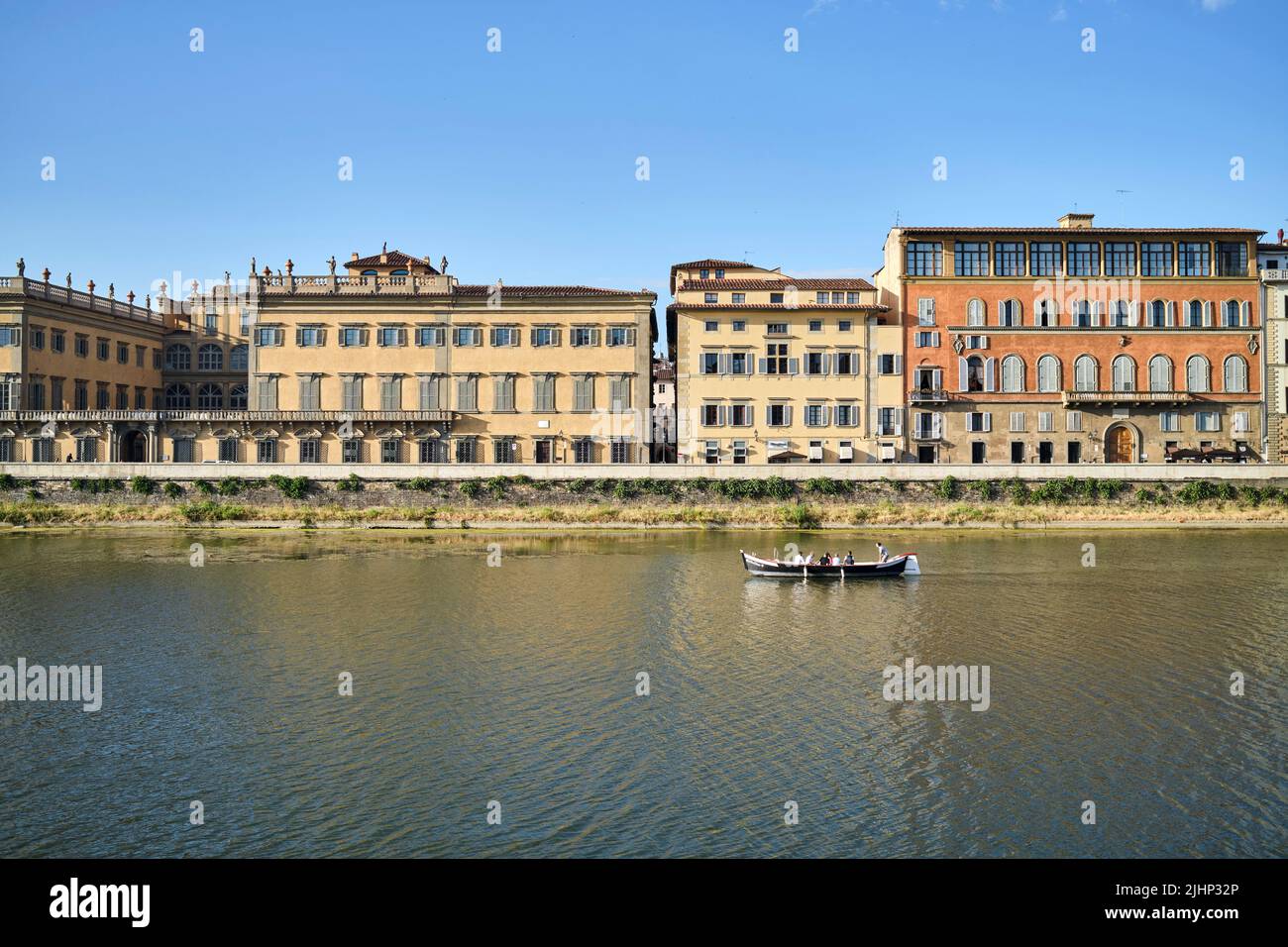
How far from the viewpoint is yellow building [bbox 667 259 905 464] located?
68062 mm

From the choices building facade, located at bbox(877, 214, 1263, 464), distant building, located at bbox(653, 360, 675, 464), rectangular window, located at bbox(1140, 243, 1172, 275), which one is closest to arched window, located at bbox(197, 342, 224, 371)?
distant building, located at bbox(653, 360, 675, 464)

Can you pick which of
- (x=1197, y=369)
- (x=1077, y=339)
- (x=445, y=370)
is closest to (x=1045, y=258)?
(x=1077, y=339)

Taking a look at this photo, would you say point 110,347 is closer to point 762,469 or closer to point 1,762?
point 762,469

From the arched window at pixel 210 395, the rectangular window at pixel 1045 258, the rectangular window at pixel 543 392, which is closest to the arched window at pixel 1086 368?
the rectangular window at pixel 1045 258

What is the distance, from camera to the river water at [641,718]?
1755 cm

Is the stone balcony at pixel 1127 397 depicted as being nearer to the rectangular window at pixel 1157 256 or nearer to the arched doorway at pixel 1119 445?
the arched doorway at pixel 1119 445

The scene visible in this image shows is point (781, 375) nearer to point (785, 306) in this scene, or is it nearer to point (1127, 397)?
point (785, 306)

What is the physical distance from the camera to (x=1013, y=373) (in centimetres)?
6956

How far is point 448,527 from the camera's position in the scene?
2350 inches

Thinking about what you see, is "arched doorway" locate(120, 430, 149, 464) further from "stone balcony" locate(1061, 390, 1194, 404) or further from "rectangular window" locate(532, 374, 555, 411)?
"stone balcony" locate(1061, 390, 1194, 404)

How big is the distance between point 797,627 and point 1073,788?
14.4 meters

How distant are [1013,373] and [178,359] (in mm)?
62229

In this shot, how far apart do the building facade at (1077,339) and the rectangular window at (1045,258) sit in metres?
0.09
